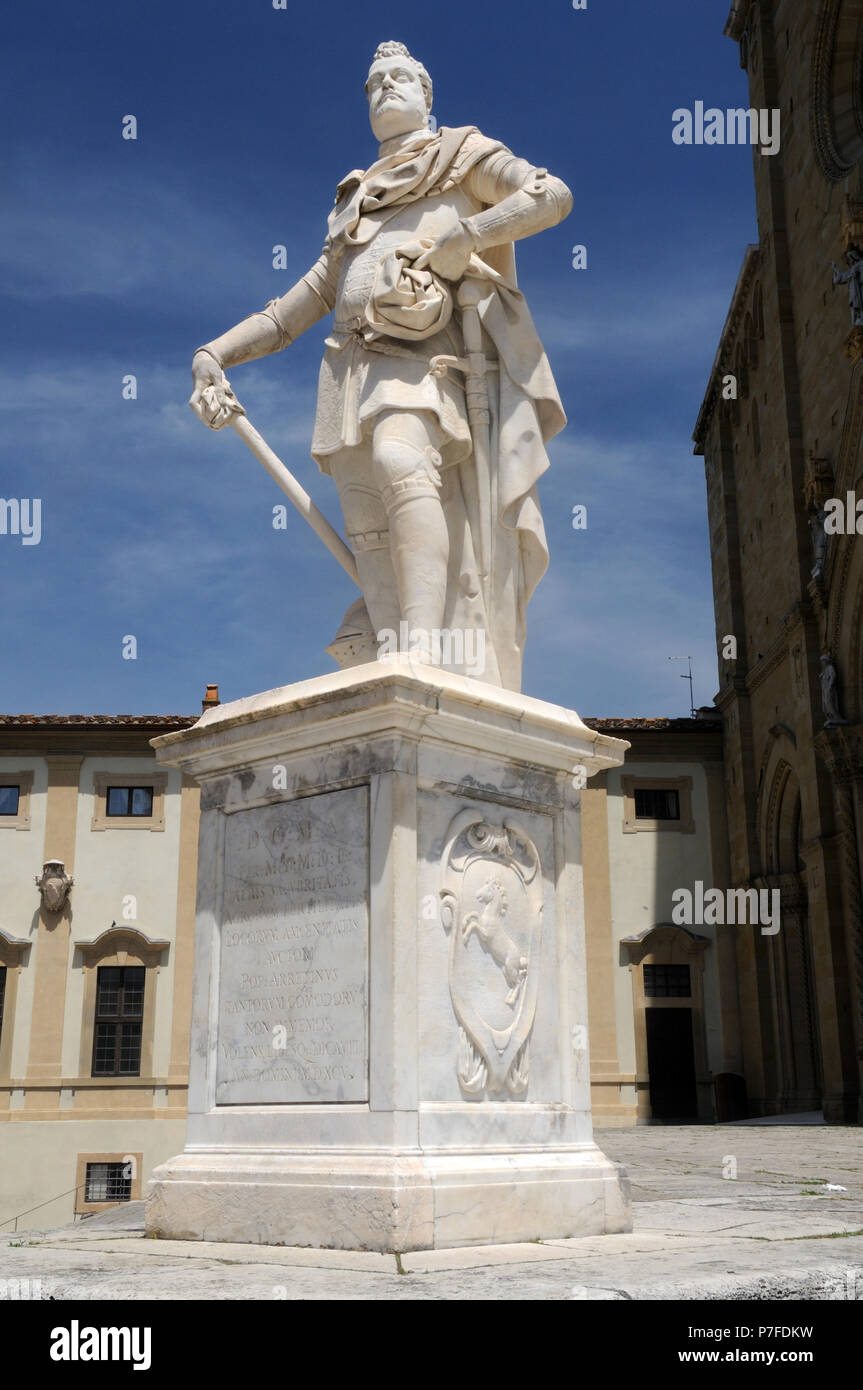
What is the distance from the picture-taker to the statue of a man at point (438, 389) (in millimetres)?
5219

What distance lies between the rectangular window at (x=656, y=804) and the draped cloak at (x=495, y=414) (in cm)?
2520

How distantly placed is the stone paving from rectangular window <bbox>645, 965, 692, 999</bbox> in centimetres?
2348

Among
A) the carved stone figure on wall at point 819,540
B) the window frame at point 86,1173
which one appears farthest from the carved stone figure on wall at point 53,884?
the carved stone figure on wall at point 819,540

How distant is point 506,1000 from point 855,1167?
21.6 feet

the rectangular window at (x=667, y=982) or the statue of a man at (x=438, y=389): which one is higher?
the statue of a man at (x=438, y=389)

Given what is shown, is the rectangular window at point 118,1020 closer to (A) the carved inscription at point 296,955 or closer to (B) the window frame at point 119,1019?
(B) the window frame at point 119,1019

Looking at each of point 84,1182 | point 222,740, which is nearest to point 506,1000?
point 222,740

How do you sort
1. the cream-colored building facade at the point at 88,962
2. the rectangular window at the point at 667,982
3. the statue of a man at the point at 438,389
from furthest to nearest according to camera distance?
the rectangular window at the point at 667,982 → the cream-colored building facade at the point at 88,962 → the statue of a man at the point at 438,389

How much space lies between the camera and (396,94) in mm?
5758

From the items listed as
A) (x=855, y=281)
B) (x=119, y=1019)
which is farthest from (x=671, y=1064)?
(x=855, y=281)

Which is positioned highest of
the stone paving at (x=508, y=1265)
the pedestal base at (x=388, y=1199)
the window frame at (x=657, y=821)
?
the window frame at (x=657, y=821)

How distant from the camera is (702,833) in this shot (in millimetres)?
29953

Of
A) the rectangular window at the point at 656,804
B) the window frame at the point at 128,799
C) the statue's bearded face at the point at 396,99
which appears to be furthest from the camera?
the rectangular window at the point at 656,804
